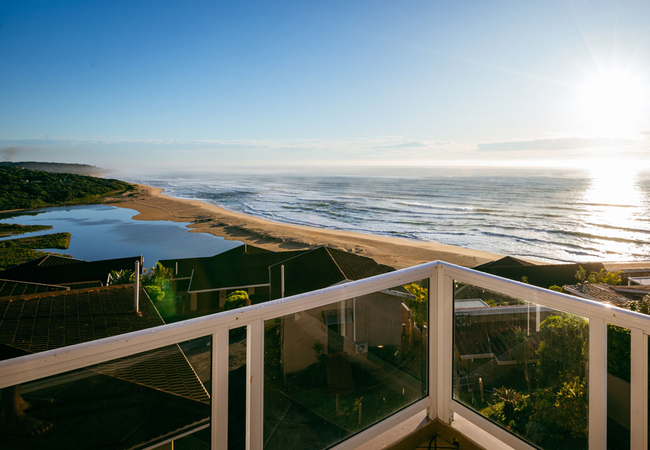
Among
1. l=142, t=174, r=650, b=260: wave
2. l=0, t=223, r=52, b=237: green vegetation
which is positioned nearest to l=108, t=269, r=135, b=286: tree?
l=142, t=174, r=650, b=260: wave

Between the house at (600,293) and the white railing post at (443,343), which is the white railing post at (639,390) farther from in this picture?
the house at (600,293)

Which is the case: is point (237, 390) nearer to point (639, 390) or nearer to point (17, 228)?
point (639, 390)

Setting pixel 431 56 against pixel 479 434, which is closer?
pixel 479 434

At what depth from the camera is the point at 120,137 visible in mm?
76938

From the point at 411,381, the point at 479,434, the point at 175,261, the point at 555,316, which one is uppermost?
the point at 555,316

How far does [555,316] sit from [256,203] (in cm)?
5234

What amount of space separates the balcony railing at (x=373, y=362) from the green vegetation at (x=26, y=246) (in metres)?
32.8

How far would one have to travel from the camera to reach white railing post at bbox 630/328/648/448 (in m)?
1.16

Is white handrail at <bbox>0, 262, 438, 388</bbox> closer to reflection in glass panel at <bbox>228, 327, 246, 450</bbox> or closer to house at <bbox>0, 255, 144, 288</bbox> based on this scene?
reflection in glass panel at <bbox>228, 327, 246, 450</bbox>

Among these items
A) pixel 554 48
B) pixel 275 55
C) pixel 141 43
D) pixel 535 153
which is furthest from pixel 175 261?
pixel 535 153

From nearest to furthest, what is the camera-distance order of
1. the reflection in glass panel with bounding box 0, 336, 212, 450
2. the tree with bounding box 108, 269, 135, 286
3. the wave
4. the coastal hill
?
the reflection in glass panel with bounding box 0, 336, 212, 450 < the tree with bounding box 108, 269, 135, 286 < the wave < the coastal hill

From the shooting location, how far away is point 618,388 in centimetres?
128

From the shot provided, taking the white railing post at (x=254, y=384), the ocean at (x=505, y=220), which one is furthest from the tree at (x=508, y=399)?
the ocean at (x=505, y=220)

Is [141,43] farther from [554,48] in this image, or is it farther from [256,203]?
[554,48]
